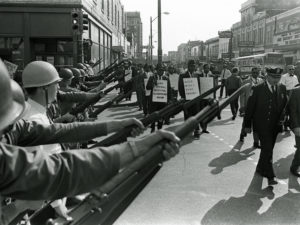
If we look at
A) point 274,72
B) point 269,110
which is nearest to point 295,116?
point 269,110

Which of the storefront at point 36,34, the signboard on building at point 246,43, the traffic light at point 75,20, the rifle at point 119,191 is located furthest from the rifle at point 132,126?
the signboard on building at point 246,43

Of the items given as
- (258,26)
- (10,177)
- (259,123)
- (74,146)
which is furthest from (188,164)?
(258,26)

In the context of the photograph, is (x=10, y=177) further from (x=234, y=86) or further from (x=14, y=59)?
(x=14, y=59)

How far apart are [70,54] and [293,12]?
44.9 m

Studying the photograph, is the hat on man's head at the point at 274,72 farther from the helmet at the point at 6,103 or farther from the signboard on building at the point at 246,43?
the signboard on building at the point at 246,43

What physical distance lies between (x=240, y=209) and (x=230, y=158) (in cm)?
318

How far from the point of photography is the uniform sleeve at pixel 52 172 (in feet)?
5.37

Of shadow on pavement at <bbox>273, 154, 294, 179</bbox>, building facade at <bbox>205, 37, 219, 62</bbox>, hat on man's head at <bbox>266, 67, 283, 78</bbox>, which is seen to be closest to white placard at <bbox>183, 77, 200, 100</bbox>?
shadow on pavement at <bbox>273, 154, 294, 179</bbox>

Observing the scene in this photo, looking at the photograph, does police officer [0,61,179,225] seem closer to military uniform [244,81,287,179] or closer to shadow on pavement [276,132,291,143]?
military uniform [244,81,287,179]

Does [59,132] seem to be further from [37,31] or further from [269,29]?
[269,29]

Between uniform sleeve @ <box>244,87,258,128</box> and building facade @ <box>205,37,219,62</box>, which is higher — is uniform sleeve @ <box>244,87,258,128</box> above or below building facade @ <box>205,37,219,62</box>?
below

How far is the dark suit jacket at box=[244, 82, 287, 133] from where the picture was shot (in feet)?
22.3

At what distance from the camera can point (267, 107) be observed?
6.82 meters

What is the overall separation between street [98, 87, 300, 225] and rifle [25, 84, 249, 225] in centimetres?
322
